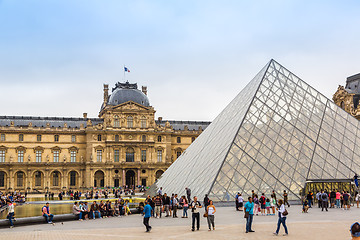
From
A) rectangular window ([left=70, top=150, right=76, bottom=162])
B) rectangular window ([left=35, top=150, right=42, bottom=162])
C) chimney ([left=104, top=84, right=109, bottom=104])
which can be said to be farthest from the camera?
chimney ([left=104, top=84, right=109, bottom=104])

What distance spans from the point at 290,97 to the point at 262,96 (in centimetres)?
218

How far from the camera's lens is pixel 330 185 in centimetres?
2167

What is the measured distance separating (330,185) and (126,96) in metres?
51.2

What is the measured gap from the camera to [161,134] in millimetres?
70312

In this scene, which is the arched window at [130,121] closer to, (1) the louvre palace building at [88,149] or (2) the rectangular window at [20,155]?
(1) the louvre palace building at [88,149]

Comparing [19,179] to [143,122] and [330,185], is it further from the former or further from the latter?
[330,185]

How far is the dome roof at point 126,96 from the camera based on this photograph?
227 ft

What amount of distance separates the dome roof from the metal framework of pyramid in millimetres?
41126

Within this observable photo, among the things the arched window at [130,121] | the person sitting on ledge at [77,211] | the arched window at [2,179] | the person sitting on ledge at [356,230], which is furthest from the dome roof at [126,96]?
the person sitting on ledge at [356,230]

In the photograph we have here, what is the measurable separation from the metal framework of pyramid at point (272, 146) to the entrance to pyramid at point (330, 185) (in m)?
0.34

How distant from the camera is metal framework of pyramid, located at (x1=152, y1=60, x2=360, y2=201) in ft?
68.1

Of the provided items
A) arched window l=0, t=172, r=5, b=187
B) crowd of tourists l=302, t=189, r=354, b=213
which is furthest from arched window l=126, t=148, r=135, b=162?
crowd of tourists l=302, t=189, r=354, b=213

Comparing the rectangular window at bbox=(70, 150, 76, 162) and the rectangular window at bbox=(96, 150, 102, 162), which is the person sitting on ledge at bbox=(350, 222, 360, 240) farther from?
the rectangular window at bbox=(70, 150, 76, 162)

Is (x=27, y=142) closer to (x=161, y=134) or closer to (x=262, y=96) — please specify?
(x=161, y=134)
